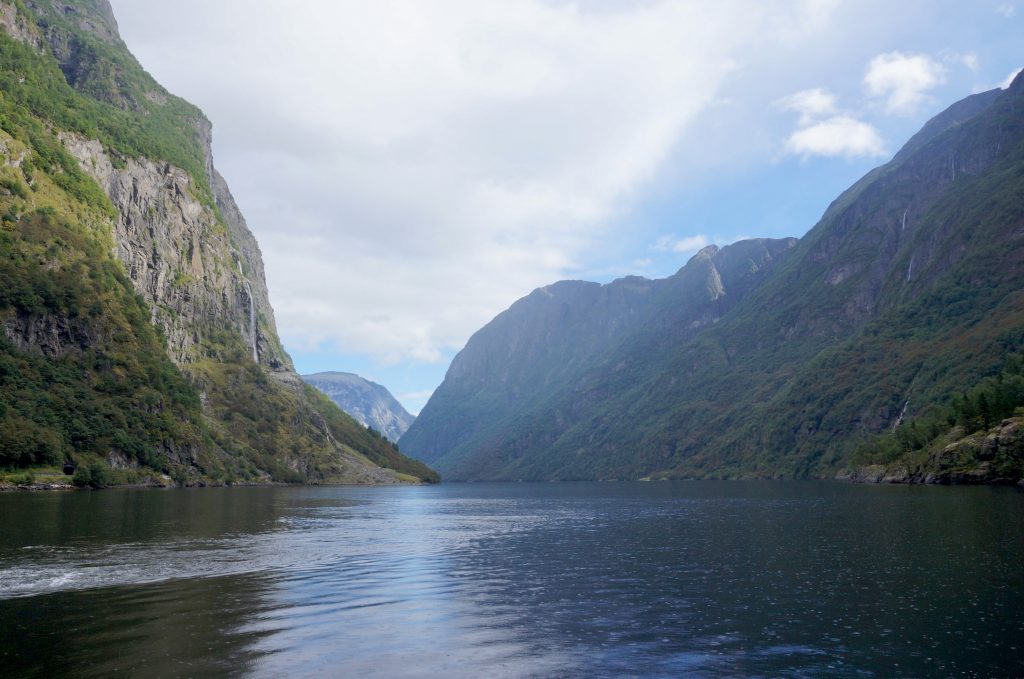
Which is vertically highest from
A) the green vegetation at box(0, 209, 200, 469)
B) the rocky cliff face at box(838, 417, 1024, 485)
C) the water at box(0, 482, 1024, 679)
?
the green vegetation at box(0, 209, 200, 469)

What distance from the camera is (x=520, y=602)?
36562mm

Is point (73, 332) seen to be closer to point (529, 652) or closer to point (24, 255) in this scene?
point (24, 255)

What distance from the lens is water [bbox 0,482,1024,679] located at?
→ 967 inches

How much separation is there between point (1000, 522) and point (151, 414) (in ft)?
654

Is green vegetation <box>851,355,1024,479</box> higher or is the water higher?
green vegetation <box>851,355,1024,479</box>

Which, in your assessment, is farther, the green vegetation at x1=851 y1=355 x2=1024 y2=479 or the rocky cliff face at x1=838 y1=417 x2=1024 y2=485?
the green vegetation at x1=851 y1=355 x2=1024 y2=479

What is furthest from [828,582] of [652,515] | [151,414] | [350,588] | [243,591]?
[151,414]

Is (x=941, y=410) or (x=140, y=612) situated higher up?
(x=941, y=410)

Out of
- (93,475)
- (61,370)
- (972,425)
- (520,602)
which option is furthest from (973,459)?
(61,370)

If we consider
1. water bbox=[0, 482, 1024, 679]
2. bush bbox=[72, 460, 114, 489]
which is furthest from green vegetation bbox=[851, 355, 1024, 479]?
bush bbox=[72, 460, 114, 489]

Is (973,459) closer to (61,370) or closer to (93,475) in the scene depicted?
(93,475)

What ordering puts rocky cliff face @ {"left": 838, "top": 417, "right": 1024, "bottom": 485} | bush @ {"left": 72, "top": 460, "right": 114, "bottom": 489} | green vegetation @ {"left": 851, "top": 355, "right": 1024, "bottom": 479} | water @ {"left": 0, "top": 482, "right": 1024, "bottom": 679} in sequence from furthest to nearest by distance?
bush @ {"left": 72, "top": 460, "right": 114, "bottom": 489}, green vegetation @ {"left": 851, "top": 355, "right": 1024, "bottom": 479}, rocky cliff face @ {"left": 838, "top": 417, "right": 1024, "bottom": 485}, water @ {"left": 0, "top": 482, "right": 1024, "bottom": 679}

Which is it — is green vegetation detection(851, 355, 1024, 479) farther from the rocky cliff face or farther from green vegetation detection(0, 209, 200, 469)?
green vegetation detection(0, 209, 200, 469)

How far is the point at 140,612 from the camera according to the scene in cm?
3203
